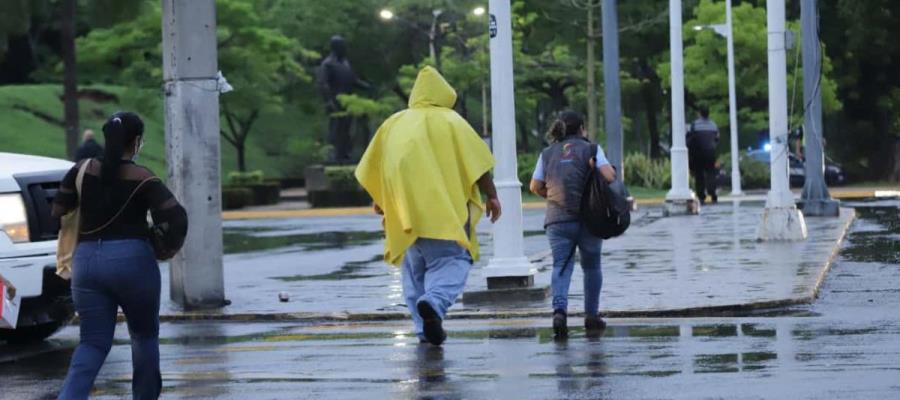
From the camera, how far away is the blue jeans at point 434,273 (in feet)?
41.2

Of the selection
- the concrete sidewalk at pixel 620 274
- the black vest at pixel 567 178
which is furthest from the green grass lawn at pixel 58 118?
the black vest at pixel 567 178

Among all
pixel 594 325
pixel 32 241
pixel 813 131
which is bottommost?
pixel 594 325

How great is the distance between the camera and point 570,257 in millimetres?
13500

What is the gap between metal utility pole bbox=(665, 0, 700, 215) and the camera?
31547 mm

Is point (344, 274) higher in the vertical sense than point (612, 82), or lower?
lower

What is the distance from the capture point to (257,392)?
10.8 meters

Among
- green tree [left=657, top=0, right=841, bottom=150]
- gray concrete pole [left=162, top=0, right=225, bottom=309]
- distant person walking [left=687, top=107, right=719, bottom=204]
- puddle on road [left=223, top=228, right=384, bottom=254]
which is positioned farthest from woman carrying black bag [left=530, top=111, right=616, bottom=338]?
green tree [left=657, top=0, right=841, bottom=150]

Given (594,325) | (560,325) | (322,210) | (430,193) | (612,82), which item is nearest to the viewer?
(430,193)

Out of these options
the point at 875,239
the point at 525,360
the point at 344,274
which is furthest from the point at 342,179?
the point at 525,360

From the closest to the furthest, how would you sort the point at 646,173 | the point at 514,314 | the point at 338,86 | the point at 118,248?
1. the point at 118,248
2. the point at 514,314
3. the point at 646,173
4. the point at 338,86

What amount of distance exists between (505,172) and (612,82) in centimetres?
1589

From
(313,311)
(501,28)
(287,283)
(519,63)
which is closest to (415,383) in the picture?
(313,311)

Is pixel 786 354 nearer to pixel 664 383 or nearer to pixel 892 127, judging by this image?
pixel 664 383

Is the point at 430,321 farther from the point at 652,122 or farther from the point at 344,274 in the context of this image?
the point at 652,122
